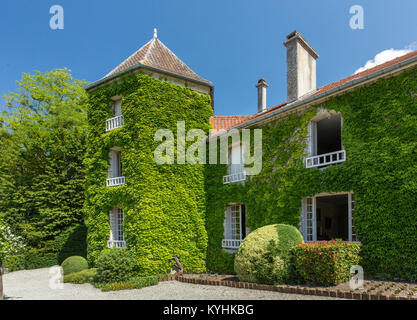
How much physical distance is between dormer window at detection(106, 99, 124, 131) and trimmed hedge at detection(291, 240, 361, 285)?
9698 mm

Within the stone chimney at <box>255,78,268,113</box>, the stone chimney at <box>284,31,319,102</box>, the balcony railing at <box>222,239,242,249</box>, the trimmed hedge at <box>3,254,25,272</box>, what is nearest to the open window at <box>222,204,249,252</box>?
the balcony railing at <box>222,239,242,249</box>

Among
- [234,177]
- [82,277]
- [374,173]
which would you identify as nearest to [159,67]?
[234,177]

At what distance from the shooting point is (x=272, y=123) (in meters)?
13.1

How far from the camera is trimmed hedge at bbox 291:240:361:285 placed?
8266 millimetres

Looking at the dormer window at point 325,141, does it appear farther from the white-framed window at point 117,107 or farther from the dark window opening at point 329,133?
the white-framed window at point 117,107

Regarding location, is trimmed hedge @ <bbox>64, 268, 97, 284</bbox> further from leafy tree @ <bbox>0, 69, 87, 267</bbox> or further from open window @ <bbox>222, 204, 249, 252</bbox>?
leafy tree @ <bbox>0, 69, 87, 267</bbox>

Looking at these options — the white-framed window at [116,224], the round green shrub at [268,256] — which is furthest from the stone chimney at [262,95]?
the round green shrub at [268,256]

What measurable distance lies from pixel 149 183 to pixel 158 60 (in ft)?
19.9

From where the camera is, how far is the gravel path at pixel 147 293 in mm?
8547

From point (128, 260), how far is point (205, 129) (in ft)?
22.7

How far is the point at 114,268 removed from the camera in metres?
12.3

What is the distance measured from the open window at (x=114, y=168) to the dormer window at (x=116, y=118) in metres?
1.11

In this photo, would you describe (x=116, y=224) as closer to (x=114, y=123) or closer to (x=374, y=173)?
(x=114, y=123)
